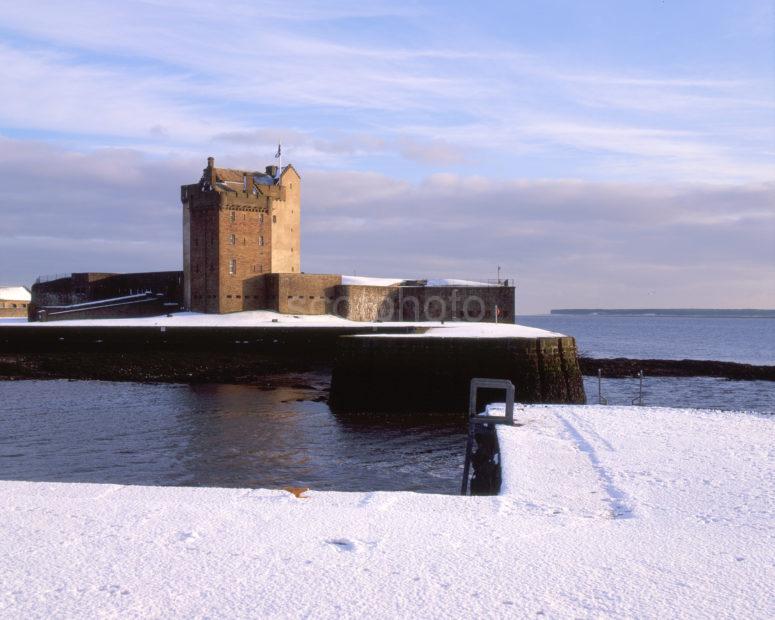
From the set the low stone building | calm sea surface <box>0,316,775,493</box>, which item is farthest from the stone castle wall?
the low stone building

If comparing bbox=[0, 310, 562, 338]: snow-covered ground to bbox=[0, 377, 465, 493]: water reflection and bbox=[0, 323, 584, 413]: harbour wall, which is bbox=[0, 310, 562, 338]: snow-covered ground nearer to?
bbox=[0, 323, 584, 413]: harbour wall

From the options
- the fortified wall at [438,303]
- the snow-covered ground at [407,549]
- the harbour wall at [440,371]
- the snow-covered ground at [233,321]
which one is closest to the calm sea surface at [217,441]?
the harbour wall at [440,371]

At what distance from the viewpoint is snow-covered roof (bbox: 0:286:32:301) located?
279 ft

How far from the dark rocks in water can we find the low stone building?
60.3 m

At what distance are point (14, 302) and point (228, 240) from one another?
141ft

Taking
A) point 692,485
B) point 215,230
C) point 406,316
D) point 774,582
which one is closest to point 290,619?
point 774,582

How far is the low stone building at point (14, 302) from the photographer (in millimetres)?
81688

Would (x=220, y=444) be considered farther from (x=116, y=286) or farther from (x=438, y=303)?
(x=116, y=286)

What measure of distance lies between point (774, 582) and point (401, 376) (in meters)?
19.5

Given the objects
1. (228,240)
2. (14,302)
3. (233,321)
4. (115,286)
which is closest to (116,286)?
(115,286)

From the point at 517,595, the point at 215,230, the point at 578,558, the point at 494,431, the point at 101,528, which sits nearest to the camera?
the point at 517,595

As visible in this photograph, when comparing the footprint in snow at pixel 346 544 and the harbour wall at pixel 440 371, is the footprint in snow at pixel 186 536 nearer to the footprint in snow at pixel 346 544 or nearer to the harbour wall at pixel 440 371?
the footprint in snow at pixel 346 544

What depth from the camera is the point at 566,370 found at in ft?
83.4

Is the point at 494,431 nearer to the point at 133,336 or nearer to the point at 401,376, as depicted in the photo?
the point at 401,376
